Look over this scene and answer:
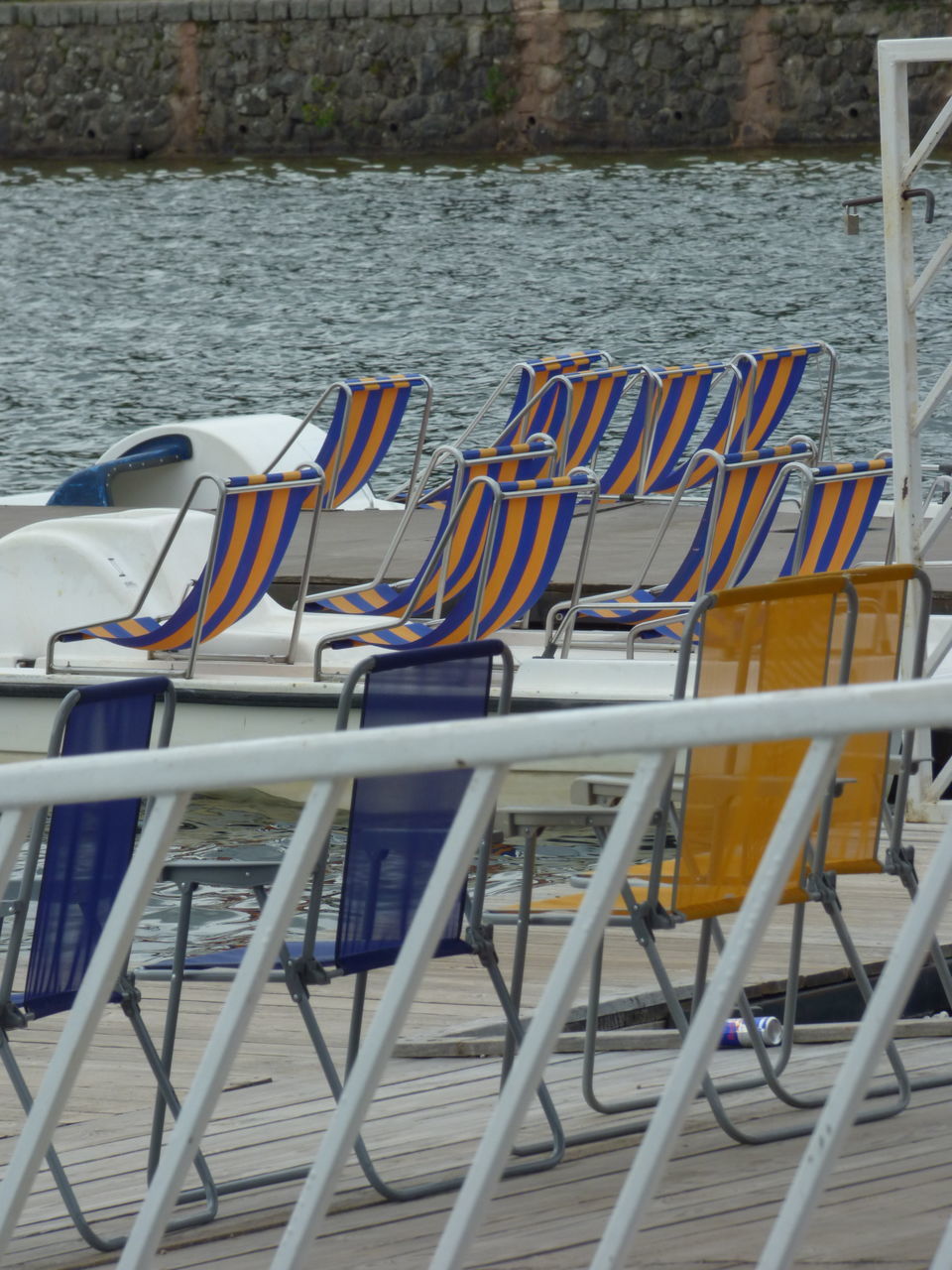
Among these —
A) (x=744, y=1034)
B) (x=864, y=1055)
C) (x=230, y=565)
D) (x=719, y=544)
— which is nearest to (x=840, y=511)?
(x=719, y=544)

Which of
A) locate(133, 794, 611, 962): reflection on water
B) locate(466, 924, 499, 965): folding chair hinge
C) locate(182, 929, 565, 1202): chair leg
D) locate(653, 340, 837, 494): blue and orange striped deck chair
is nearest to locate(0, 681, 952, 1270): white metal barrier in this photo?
locate(182, 929, 565, 1202): chair leg

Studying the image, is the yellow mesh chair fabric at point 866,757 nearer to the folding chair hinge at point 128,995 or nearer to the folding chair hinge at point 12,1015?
the folding chair hinge at point 128,995

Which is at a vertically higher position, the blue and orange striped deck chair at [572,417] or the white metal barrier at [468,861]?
the blue and orange striped deck chair at [572,417]

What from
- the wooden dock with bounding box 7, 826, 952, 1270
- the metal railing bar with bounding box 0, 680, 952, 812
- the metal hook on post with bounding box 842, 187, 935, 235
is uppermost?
the metal hook on post with bounding box 842, 187, 935, 235

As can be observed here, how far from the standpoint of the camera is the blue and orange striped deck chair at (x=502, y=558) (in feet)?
26.5

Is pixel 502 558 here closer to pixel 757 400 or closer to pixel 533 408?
pixel 533 408

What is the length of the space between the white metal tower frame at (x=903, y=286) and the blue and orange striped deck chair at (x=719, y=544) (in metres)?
1.17

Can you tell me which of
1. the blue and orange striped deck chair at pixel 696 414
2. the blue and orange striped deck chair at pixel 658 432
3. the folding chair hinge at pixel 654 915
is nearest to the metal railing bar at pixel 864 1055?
the folding chair hinge at pixel 654 915

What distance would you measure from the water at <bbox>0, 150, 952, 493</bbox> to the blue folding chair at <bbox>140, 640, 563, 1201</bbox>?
15277 mm

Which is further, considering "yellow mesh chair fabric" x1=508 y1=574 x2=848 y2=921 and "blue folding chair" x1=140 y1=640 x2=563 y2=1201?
"yellow mesh chair fabric" x1=508 y1=574 x2=848 y2=921

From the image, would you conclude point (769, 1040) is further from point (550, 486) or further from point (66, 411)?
point (66, 411)

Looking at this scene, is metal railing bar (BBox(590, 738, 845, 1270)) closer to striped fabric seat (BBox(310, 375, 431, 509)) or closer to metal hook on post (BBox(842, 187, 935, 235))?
metal hook on post (BBox(842, 187, 935, 235))

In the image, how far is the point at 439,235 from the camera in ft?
117

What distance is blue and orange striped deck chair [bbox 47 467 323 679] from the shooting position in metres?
8.08
